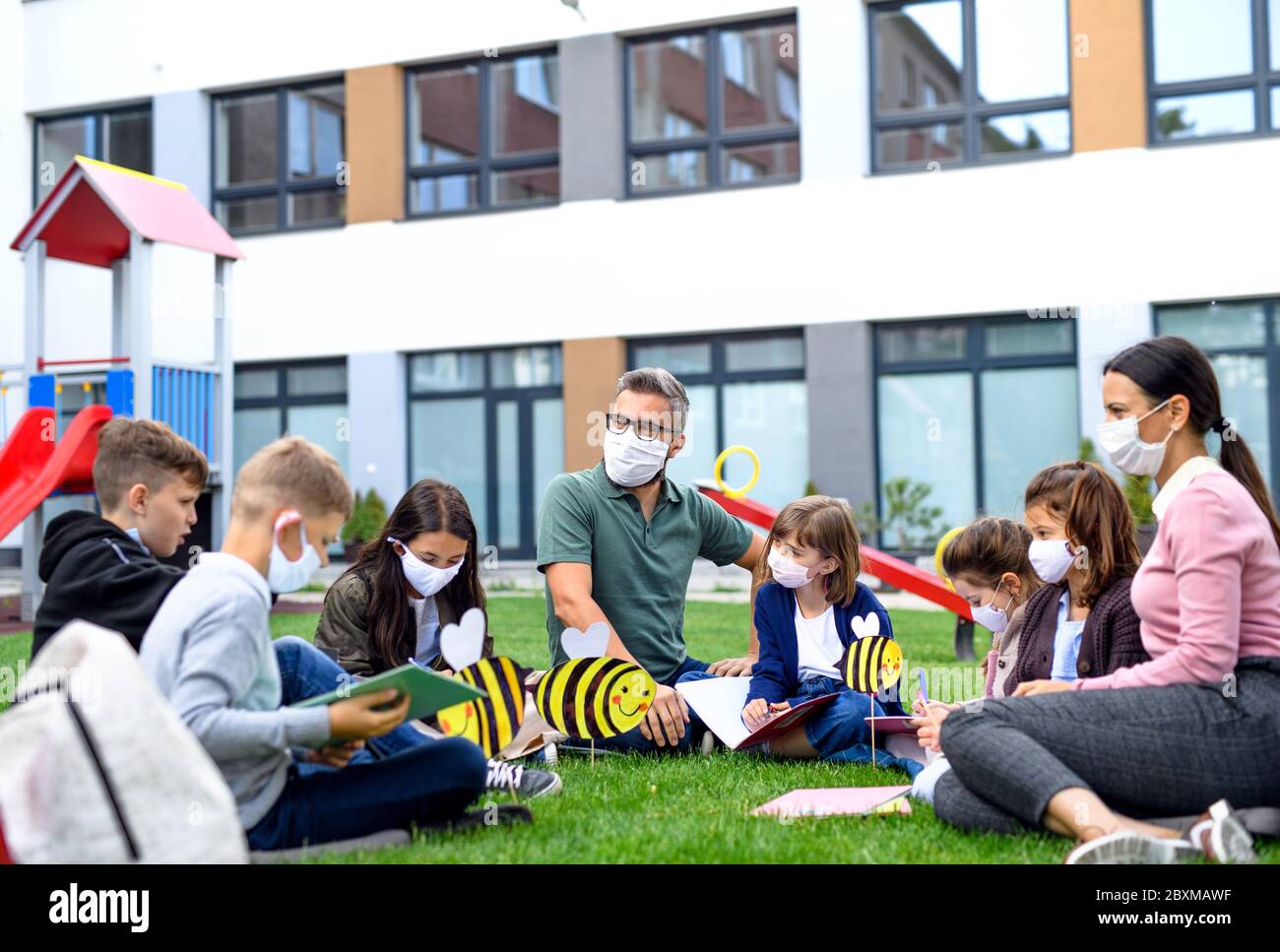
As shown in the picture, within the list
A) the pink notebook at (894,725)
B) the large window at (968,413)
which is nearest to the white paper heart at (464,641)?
Answer: the pink notebook at (894,725)

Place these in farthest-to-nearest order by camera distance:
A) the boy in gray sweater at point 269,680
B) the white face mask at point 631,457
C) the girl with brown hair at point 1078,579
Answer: the white face mask at point 631,457, the girl with brown hair at point 1078,579, the boy in gray sweater at point 269,680

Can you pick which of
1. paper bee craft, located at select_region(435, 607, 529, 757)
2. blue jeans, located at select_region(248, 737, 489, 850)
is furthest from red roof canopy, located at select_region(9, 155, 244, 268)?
blue jeans, located at select_region(248, 737, 489, 850)

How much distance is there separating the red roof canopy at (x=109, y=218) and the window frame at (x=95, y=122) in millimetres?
6415

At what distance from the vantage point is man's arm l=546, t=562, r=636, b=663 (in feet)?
14.8

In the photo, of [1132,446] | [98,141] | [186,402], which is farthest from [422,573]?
[98,141]

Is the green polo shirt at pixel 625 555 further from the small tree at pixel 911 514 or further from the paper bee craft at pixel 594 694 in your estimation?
the small tree at pixel 911 514

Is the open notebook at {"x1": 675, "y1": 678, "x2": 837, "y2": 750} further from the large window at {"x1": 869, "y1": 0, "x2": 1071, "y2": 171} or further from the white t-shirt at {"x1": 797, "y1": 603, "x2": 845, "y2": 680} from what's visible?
the large window at {"x1": 869, "y1": 0, "x2": 1071, "y2": 171}

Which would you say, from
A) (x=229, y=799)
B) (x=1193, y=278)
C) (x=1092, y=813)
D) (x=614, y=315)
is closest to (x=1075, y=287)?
(x=1193, y=278)

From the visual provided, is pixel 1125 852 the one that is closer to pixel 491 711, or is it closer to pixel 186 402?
pixel 491 711

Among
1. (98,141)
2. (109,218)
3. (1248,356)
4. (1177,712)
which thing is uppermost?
(98,141)

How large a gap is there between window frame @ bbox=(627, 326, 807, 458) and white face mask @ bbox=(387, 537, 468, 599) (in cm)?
1042

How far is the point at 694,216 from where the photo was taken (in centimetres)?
1438

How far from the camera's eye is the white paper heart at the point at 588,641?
13.9ft

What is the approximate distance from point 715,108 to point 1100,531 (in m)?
11.8
